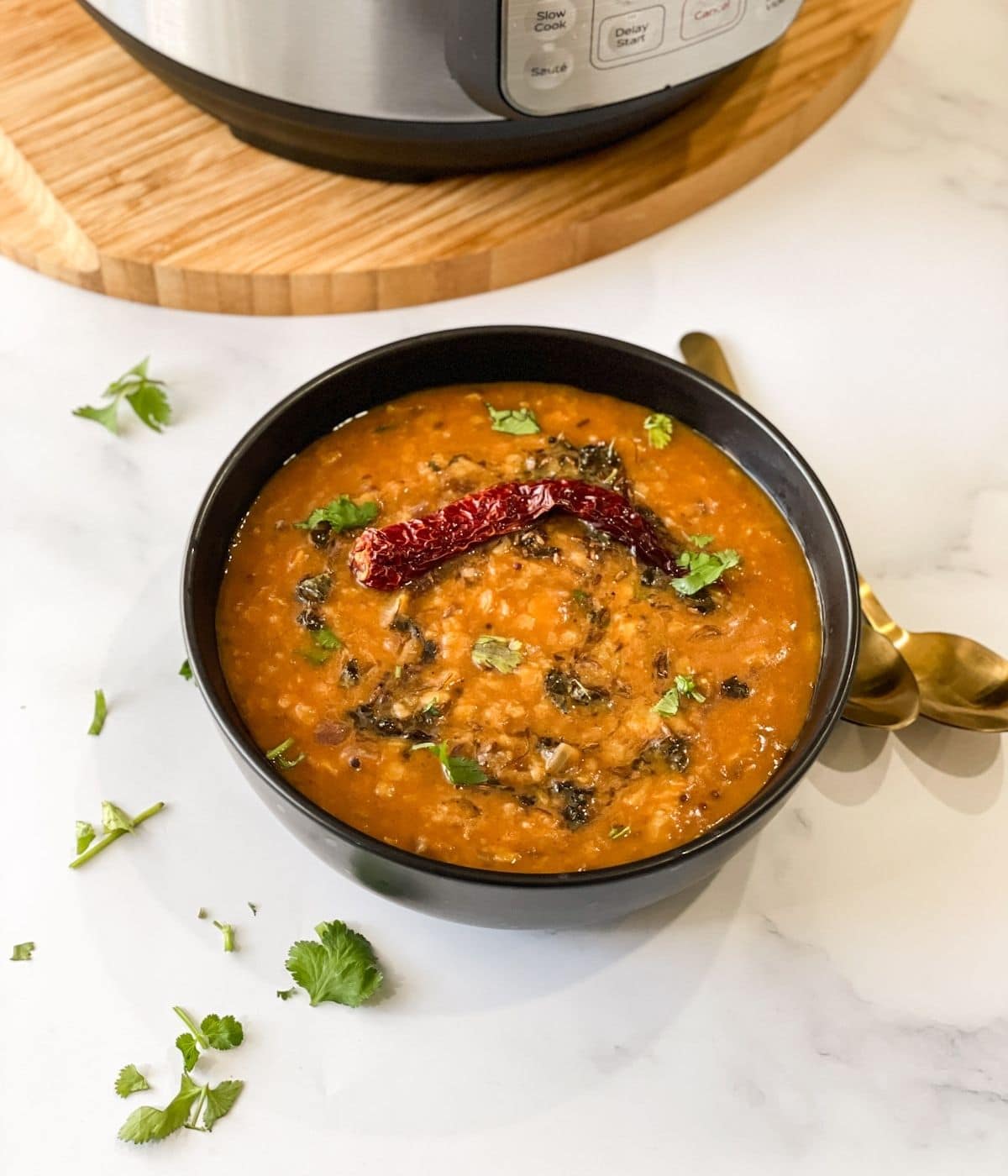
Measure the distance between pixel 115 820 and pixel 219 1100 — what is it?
36 cm

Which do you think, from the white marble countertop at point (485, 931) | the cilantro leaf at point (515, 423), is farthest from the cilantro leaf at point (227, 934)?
the cilantro leaf at point (515, 423)

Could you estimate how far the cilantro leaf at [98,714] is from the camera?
1755mm

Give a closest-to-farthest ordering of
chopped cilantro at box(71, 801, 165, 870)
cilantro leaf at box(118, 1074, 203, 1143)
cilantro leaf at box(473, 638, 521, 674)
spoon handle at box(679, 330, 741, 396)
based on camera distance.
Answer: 1. cilantro leaf at box(118, 1074, 203, 1143)
2. cilantro leaf at box(473, 638, 521, 674)
3. chopped cilantro at box(71, 801, 165, 870)
4. spoon handle at box(679, 330, 741, 396)

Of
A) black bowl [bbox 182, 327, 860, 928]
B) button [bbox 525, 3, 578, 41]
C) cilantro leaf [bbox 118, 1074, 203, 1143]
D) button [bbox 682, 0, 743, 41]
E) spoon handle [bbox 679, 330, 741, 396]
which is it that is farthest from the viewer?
spoon handle [bbox 679, 330, 741, 396]

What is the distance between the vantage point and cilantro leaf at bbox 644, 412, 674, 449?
177 cm

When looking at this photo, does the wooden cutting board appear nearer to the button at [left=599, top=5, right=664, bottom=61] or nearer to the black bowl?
the button at [left=599, top=5, right=664, bottom=61]

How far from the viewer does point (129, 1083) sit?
1473 millimetres

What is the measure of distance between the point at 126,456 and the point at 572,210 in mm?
807

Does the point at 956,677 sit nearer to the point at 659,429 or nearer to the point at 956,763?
the point at 956,763

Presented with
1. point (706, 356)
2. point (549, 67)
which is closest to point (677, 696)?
point (706, 356)

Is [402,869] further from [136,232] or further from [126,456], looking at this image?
[136,232]

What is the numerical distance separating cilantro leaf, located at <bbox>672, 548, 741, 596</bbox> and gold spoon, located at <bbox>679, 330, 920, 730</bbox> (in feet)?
0.67

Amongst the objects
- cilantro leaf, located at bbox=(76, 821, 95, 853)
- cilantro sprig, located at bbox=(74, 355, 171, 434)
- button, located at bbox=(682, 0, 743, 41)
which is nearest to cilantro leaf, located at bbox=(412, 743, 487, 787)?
cilantro leaf, located at bbox=(76, 821, 95, 853)

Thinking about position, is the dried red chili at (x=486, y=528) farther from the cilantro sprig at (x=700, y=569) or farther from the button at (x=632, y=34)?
the button at (x=632, y=34)
